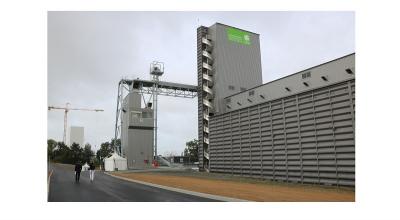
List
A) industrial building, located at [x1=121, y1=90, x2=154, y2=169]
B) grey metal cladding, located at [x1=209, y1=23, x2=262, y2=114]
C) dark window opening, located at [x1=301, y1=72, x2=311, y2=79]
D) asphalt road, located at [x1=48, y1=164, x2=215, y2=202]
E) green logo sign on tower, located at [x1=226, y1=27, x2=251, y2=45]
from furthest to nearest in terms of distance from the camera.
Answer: industrial building, located at [x1=121, y1=90, x2=154, y2=169] < green logo sign on tower, located at [x1=226, y1=27, x2=251, y2=45] < grey metal cladding, located at [x1=209, y1=23, x2=262, y2=114] < dark window opening, located at [x1=301, y1=72, x2=311, y2=79] < asphalt road, located at [x1=48, y1=164, x2=215, y2=202]

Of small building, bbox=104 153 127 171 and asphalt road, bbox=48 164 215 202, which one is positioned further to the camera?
small building, bbox=104 153 127 171

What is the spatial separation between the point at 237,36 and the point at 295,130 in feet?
75.3

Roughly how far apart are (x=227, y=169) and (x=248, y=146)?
3.86 metres

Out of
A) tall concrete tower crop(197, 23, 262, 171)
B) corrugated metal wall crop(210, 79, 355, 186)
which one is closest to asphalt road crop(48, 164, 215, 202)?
corrugated metal wall crop(210, 79, 355, 186)

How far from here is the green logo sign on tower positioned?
41.2 meters

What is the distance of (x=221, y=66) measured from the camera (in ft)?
134

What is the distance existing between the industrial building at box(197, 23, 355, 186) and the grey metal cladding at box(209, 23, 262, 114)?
3.92m

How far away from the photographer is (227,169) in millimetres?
27984

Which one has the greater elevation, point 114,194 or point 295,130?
point 295,130

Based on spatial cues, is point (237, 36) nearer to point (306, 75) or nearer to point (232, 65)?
point (232, 65)

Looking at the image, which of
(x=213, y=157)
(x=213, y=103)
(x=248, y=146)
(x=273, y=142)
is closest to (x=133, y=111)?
(x=213, y=103)

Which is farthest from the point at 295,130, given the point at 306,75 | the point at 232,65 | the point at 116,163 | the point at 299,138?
the point at 116,163

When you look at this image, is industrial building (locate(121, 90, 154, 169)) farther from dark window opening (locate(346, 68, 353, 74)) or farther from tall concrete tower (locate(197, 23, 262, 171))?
dark window opening (locate(346, 68, 353, 74))

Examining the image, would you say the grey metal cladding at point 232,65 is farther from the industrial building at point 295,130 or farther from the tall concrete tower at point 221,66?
the industrial building at point 295,130
